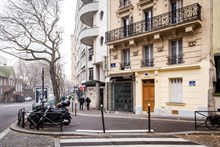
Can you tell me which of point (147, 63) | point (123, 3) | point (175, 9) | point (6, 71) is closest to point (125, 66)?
point (147, 63)

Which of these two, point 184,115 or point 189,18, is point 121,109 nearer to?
point 184,115

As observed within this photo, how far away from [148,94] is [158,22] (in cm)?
522

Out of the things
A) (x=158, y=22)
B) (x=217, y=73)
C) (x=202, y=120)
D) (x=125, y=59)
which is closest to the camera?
(x=202, y=120)

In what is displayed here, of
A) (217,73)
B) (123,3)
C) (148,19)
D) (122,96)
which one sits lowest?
(122,96)

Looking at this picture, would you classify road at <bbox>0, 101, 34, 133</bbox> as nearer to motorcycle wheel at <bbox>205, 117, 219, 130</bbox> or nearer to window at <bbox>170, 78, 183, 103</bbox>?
motorcycle wheel at <bbox>205, 117, 219, 130</bbox>

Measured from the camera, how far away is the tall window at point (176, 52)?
18406 millimetres

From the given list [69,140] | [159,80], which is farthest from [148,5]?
[69,140]

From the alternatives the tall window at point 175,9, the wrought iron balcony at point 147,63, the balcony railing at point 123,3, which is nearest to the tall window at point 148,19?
the tall window at point 175,9

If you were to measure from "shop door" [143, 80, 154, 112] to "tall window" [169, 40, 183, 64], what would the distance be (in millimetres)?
2462

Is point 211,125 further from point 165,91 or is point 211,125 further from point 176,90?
point 165,91

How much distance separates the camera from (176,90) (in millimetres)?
18719

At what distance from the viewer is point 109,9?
24562 mm

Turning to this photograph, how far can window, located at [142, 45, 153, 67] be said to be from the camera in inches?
809

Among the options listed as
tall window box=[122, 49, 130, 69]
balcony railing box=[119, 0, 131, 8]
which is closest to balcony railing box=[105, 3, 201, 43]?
tall window box=[122, 49, 130, 69]
